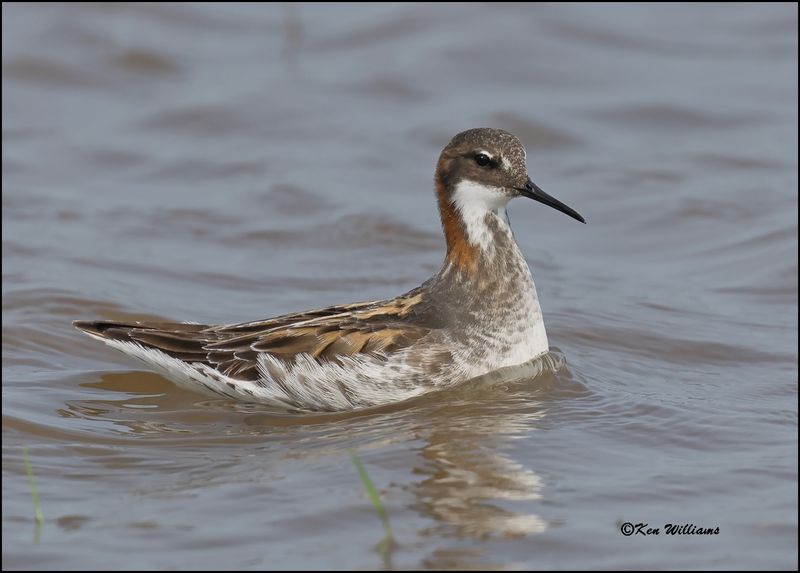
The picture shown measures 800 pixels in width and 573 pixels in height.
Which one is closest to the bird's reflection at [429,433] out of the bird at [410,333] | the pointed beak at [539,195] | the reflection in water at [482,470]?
the reflection in water at [482,470]

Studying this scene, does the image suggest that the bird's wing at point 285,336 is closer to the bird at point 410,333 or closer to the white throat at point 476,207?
the bird at point 410,333

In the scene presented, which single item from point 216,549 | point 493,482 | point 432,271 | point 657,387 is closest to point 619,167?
point 432,271

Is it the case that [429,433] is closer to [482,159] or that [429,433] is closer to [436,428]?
[436,428]

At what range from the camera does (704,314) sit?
35.0ft

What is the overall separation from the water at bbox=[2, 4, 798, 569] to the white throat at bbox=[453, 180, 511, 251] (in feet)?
3.22

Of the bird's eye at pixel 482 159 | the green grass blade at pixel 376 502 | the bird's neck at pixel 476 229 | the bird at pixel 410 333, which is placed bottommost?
the green grass blade at pixel 376 502

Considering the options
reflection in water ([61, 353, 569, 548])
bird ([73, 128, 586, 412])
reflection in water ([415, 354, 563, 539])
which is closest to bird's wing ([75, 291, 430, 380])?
bird ([73, 128, 586, 412])

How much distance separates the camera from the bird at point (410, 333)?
28.2 feet

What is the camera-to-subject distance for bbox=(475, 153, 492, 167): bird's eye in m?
9.05

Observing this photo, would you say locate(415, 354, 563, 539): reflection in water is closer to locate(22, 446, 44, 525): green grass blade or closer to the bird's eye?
the bird's eye

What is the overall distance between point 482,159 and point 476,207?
13.5 inches

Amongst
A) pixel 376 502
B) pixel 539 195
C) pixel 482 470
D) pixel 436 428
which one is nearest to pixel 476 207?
pixel 539 195

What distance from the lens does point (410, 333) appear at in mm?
8711

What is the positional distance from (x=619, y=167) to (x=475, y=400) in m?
5.86
